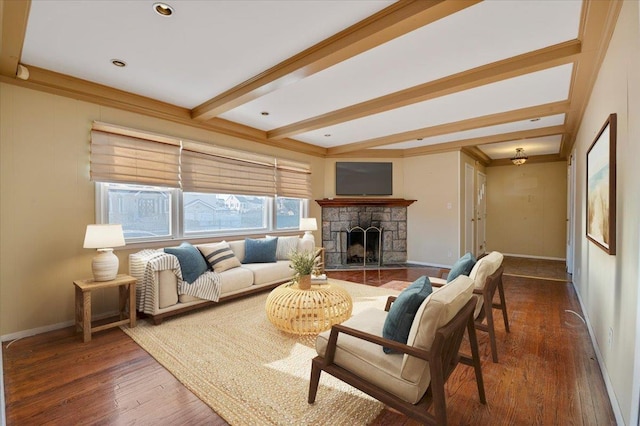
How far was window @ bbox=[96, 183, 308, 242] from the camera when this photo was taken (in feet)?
11.7

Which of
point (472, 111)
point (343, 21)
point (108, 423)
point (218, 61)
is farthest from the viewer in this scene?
point (472, 111)

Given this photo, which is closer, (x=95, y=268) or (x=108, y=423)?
(x=108, y=423)

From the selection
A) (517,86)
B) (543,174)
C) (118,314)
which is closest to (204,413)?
(118,314)

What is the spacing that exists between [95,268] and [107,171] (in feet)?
3.63

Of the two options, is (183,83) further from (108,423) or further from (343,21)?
(108,423)

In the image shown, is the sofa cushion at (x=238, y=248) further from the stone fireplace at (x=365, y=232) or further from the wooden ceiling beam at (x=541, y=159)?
the wooden ceiling beam at (x=541, y=159)

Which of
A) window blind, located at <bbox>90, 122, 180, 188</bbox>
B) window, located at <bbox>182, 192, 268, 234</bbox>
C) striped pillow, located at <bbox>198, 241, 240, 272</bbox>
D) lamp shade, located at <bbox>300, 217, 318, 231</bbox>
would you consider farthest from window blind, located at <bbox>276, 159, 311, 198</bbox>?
window blind, located at <bbox>90, 122, 180, 188</bbox>

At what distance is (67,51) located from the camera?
8.44 feet

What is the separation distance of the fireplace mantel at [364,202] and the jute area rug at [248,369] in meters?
3.24

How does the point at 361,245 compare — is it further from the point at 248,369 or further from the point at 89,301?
the point at 89,301

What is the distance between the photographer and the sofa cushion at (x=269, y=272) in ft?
13.5

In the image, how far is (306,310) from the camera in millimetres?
2777

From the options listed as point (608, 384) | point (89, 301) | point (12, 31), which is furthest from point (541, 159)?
point (12, 31)

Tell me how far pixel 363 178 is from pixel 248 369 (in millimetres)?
4998
